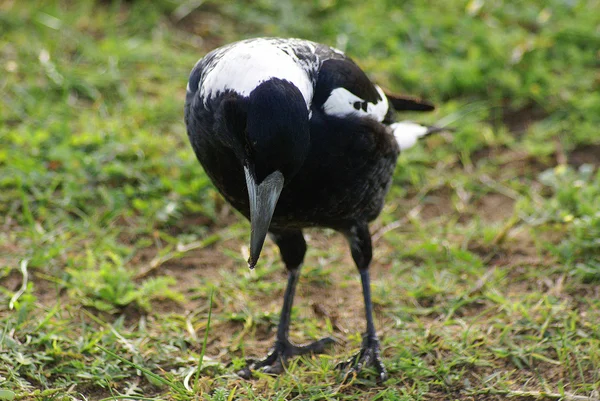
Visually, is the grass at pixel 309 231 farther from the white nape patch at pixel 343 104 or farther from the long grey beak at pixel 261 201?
the white nape patch at pixel 343 104

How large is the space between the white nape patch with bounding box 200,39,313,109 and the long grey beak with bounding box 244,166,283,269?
0.27m

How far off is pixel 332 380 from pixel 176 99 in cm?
247

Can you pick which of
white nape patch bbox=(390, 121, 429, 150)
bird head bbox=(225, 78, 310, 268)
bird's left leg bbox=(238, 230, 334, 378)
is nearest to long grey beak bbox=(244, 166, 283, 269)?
bird head bbox=(225, 78, 310, 268)

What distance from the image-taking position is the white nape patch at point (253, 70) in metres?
2.44

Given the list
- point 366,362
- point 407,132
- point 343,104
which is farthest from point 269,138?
point 407,132

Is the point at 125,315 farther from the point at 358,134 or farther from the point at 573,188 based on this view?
the point at 573,188

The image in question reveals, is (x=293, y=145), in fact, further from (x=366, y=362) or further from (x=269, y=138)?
(x=366, y=362)

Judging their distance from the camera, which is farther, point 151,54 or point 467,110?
point 151,54

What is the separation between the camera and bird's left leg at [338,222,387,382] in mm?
2932

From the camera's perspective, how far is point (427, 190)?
13.8ft

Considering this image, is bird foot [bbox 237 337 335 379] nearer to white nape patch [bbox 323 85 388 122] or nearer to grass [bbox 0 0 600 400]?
grass [bbox 0 0 600 400]

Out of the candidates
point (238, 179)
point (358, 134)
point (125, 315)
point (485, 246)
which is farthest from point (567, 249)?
point (125, 315)

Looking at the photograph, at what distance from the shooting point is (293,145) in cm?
240

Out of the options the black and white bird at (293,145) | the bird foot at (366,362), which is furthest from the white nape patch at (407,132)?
the bird foot at (366,362)
